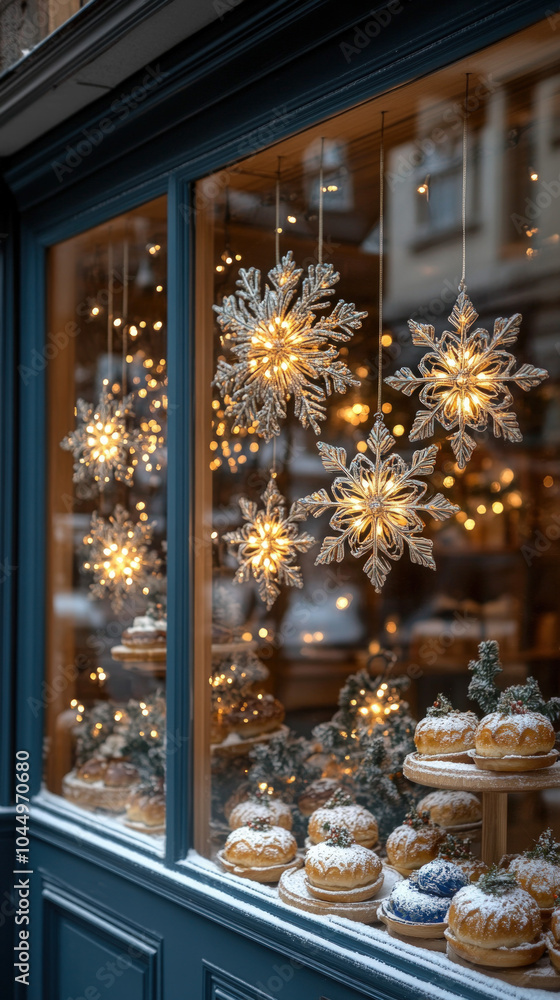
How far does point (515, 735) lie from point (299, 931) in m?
0.72

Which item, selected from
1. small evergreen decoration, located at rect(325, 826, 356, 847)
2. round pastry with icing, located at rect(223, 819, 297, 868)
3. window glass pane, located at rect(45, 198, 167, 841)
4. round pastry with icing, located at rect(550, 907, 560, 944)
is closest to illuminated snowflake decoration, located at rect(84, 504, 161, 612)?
window glass pane, located at rect(45, 198, 167, 841)

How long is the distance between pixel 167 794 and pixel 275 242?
1624mm

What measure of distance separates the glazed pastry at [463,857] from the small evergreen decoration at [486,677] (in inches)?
12.7

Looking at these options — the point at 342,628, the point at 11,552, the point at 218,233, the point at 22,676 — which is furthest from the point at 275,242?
the point at 342,628

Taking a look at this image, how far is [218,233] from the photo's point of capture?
280 cm

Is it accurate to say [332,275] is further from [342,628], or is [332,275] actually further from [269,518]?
[342,628]

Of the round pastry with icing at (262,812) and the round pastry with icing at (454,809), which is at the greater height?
the round pastry with icing at (454,809)

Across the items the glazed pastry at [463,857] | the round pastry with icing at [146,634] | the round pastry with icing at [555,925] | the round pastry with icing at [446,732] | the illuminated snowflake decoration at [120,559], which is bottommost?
the round pastry with icing at [555,925]

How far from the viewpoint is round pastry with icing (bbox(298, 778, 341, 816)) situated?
271cm

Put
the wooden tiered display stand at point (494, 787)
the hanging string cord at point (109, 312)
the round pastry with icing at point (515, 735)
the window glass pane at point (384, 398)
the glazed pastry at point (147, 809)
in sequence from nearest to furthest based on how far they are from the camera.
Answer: the wooden tiered display stand at point (494, 787), the round pastry with icing at point (515, 735), the window glass pane at point (384, 398), the glazed pastry at point (147, 809), the hanging string cord at point (109, 312)

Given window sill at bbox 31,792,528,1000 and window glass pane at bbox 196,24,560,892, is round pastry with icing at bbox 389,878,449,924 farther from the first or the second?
window glass pane at bbox 196,24,560,892

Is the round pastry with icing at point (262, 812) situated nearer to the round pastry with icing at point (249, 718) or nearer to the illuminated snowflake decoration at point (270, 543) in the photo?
the round pastry with icing at point (249, 718)

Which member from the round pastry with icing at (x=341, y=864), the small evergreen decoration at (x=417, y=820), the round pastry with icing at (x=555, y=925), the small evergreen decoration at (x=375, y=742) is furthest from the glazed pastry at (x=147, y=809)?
the round pastry with icing at (x=555, y=925)

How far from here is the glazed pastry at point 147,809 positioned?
287 centimetres
